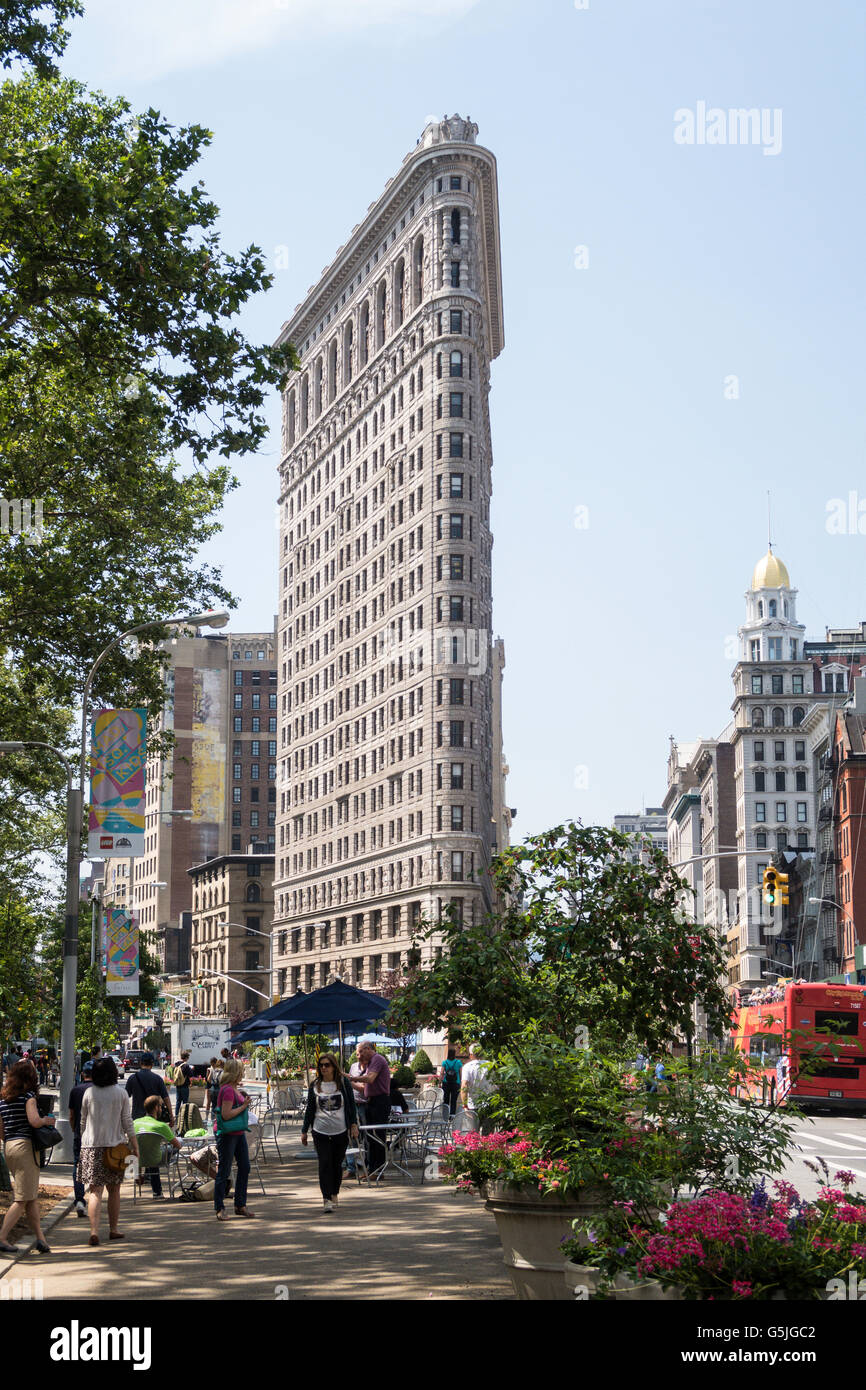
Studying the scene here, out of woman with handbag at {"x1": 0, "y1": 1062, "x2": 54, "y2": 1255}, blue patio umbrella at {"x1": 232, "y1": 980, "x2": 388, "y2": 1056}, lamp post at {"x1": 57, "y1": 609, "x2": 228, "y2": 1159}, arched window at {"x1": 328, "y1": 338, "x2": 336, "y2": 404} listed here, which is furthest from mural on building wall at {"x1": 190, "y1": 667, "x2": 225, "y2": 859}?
woman with handbag at {"x1": 0, "y1": 1062, "x2": 54, "y2": 1255}

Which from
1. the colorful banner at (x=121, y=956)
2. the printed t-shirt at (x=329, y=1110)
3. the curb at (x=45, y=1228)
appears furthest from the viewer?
the colorful banner at (x=121, y=956)

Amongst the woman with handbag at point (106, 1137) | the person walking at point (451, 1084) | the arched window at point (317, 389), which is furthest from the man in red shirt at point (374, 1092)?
the arched window at point (317, 389)

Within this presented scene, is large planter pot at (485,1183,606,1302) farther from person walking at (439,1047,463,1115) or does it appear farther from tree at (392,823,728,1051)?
person walking at (439,1047,463,1115)

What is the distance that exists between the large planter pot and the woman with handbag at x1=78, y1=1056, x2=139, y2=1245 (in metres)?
6.38

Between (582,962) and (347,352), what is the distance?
11556 centimetres

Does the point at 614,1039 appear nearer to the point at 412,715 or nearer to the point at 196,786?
the point at 412,715

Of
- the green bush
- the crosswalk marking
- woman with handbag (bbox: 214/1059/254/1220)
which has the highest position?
woman with handbag (bbox: 214/1059/254/1220)

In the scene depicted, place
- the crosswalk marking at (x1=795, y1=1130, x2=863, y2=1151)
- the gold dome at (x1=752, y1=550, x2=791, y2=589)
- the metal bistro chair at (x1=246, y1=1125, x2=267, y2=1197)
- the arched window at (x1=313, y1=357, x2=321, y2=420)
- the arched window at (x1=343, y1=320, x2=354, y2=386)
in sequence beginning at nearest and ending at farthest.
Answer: the metal bistro chair at (x1=246, y1=1125, x2=267, y2=1197)
the crosswalk marking at (x1=795, y1=1130, x2=863, y2=1151)
the arched window at (x1=343, y1=320, x2=354, y2=386)
the arched window at (x1=313, y1=357, x2=321, y2=420)
the gold dome at (x1=752, y1=550, x2=791, y2=589)

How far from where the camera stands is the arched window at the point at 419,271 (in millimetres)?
110125

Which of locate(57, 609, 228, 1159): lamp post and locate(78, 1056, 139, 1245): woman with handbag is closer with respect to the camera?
locate(78, 1056, 139, 1245): woman with handbag

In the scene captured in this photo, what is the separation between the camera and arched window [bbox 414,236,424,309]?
110 m

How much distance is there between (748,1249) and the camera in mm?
7164

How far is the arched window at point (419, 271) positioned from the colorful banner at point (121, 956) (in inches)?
3238

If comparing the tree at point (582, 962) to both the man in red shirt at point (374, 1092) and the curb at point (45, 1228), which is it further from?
the man in red shirt at point (374, 1092)
